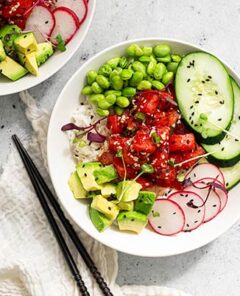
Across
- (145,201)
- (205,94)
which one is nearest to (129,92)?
(205,94)

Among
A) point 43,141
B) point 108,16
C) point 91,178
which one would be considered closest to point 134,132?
point 91,178

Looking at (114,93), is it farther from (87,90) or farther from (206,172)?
(206,172)

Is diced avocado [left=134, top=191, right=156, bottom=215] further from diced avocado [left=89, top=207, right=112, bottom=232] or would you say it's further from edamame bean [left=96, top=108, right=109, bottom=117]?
edamame bean [left=96, top=108, right=109, bottom=117]

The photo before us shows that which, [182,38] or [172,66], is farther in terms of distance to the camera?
[182,38]

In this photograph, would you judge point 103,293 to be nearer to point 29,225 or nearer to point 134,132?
point 29,225

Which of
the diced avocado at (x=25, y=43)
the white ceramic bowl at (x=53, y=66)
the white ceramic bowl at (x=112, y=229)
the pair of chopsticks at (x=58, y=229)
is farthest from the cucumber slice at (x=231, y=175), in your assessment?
the diced avocado at (x=25, y=43)

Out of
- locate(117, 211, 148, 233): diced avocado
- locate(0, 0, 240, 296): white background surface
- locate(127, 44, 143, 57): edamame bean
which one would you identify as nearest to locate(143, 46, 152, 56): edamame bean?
locate(127, 44, 143, 57): edamame bean
